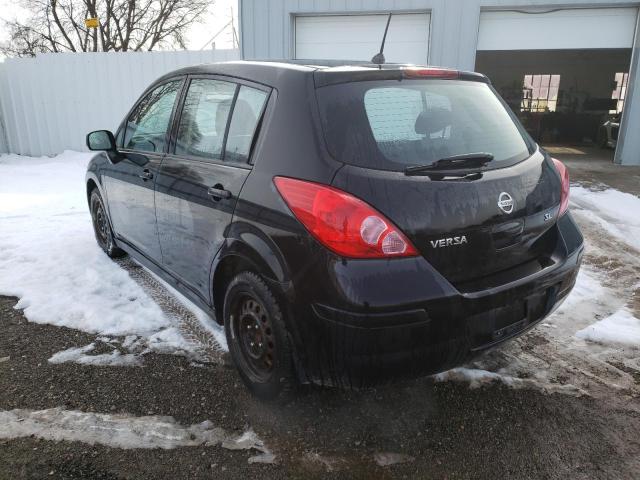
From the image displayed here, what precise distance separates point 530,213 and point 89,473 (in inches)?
91.5

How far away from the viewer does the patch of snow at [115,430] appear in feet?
7.89

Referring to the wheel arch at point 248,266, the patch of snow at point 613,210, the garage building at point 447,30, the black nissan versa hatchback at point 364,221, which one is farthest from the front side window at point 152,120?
the garage building at point 447,30

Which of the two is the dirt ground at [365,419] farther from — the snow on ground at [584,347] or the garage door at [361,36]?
the garage door at [361,36]

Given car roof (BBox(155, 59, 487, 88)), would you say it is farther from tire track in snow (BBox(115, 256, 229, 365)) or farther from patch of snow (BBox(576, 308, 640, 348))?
patch of snow (BBox(576, 308, 640, 348))

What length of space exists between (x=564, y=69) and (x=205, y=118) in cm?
2470

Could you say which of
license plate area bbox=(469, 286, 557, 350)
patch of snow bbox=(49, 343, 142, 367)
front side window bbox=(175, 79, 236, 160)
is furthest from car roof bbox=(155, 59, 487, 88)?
patch of snow bbox=(49, 343, 142, 367)

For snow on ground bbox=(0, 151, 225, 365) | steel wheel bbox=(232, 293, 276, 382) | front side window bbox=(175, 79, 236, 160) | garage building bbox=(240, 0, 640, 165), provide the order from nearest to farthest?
steel wheel bbox=(232, 293, 276, 382) < front side window bbox=(175, 79, 236, 160) < snow on ground bbox=(0, 151, 225, 365) < garage building bbox=(240, 0, 640, 165)

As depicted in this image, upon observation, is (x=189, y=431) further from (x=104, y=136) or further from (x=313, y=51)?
(x=313, y=51)

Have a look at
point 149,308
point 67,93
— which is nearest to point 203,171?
point 149,308

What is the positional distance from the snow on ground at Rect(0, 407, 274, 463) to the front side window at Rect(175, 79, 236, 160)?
4.64ft

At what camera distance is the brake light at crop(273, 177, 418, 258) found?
2033 millimetres

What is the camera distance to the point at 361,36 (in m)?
10.4

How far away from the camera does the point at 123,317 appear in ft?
12.0

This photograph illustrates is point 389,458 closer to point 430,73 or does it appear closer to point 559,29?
point 430,73
